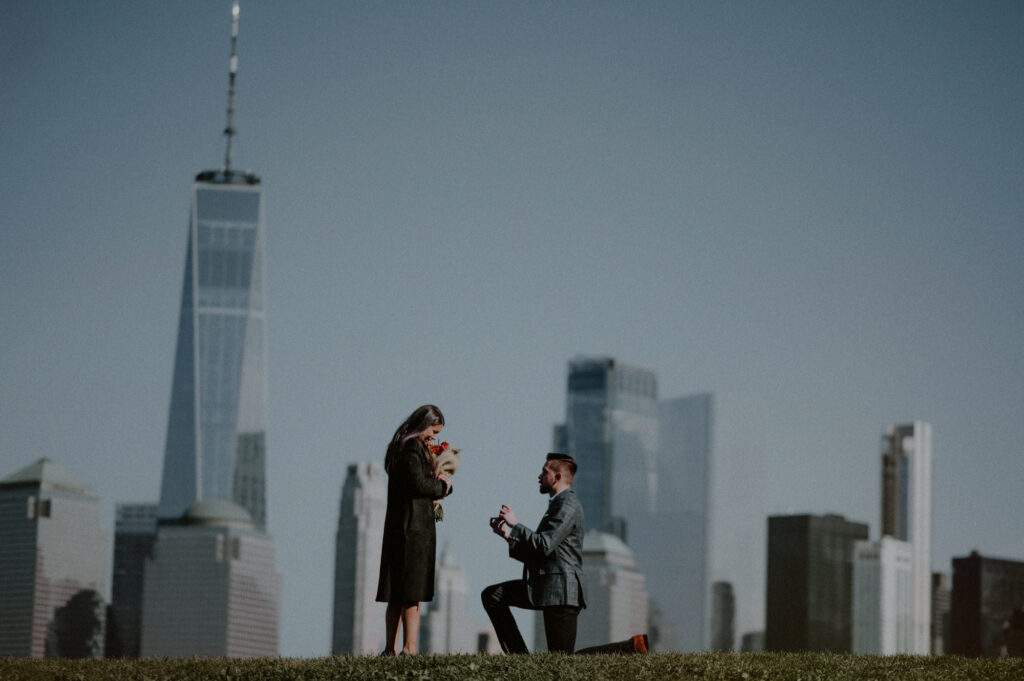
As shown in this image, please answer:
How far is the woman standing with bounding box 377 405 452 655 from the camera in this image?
2227 cm

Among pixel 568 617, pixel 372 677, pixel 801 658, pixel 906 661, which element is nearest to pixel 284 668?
pixel 372 677

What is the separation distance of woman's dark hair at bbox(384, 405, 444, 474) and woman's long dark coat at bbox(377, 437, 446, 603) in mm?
71

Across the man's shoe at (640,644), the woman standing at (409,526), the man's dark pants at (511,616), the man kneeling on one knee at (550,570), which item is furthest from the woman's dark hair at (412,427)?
the man's shoe at (640,644)

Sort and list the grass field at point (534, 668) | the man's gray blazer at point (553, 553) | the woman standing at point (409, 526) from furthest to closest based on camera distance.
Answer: the man's gray blazer at point (553, 553)
the woman standing at point (409, 526)
the grass field at point (534, 668)

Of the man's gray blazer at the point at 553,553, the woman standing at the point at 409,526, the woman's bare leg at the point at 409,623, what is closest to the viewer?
the woman standing at the point at 409,526

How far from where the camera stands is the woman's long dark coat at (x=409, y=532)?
22.3 m

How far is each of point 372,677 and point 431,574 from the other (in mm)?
2712

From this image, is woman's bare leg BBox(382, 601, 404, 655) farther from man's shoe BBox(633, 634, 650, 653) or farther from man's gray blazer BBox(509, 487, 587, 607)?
man's shoe BBox(633, 634, 650, 653)

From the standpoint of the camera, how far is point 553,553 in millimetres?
22906

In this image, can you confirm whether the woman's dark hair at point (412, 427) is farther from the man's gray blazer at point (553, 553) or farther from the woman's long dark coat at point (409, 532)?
the man's gray blazer at point (553, 553)

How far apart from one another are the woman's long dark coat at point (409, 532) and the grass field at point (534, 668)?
1.44 m

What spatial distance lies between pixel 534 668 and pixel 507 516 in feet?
9.94

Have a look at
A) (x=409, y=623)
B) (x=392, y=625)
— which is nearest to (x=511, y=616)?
(x=409, y=623)

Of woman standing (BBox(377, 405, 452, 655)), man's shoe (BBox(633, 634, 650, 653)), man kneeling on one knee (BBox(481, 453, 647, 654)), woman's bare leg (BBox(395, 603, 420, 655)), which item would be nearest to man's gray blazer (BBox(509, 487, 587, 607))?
man kneeling on one knee (BBox(481, 453, 647, 654))
